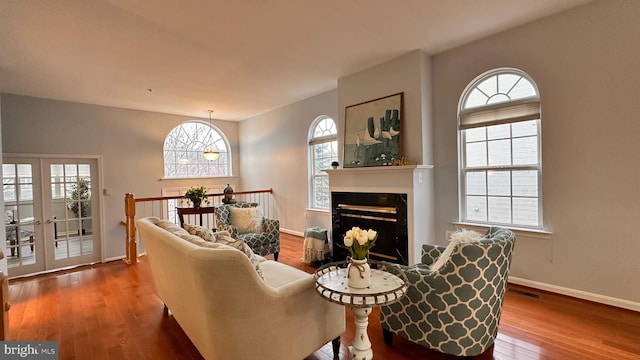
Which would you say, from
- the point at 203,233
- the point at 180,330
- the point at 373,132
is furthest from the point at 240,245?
the point at 373,132

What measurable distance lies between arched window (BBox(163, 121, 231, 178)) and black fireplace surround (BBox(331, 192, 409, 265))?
13.3 feet

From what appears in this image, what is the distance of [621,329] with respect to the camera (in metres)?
2.31

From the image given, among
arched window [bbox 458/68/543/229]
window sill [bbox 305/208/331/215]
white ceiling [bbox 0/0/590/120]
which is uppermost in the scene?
white ceiling [bbox 0/0/590/120]

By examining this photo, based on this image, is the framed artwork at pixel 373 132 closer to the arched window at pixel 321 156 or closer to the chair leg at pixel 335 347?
the arched window at pixel 321 156

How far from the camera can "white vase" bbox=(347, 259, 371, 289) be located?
5.64 ft

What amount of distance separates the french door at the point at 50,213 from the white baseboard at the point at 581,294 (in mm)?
6925

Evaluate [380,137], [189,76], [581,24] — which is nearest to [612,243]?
[581,24]

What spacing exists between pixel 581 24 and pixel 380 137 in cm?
228

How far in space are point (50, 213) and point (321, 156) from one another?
489 centimetres

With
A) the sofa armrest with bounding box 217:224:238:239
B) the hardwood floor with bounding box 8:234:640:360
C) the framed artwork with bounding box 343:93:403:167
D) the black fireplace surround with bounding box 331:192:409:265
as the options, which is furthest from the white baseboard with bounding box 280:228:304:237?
the hardwood floor with bounding box 8:234:640:360

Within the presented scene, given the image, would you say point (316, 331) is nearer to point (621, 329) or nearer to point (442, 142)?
point (621, 329)

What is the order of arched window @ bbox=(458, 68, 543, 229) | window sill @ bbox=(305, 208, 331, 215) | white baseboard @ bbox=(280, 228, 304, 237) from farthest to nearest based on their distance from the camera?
white baseboard @ bbox=(280, 228, 304, 237) → window sill @ bbox=(305, 208, 331, 215) → arched window @ bbox=(458, 68, 543, 229)

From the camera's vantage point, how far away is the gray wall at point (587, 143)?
256cm

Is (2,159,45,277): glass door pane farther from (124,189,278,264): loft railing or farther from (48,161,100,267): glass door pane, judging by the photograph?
(124,189,278,264): loft railing
